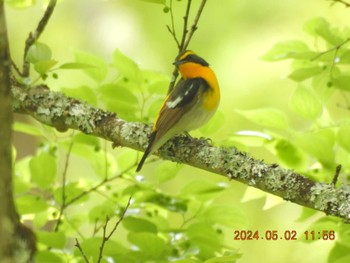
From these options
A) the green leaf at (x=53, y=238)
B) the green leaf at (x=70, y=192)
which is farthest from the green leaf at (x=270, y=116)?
the green leaf at (x=53, y=238)

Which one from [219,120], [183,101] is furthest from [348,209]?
[183,101]

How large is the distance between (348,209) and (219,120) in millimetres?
1042

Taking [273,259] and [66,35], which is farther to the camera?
[66,35]

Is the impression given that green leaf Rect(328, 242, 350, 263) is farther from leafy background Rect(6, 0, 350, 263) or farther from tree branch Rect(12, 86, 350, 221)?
tree branch Rect(12, 86, 350, 221)

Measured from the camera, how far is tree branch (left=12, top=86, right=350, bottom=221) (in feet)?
8.32

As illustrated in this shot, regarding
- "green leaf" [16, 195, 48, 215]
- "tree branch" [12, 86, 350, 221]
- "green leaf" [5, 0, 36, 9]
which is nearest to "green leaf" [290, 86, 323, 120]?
"tree branch" [12, 86, 350, 221]

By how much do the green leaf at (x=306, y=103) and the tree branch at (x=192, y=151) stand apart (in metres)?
0.52

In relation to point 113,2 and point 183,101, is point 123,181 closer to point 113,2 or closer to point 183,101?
point 183,101

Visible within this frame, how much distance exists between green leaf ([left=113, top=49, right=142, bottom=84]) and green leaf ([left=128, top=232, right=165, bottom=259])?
892mm

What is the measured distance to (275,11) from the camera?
8.24 meters

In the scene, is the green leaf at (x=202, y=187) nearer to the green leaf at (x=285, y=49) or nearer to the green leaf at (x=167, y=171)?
the green leaf at (x=167, y=171)

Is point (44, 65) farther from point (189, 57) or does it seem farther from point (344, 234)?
point (344, 234)

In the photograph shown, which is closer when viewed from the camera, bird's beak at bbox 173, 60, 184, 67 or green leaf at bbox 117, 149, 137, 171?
green leaf at bbox 117, 149, 137, 171

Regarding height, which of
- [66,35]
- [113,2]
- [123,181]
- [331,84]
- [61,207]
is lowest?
[61,207]
